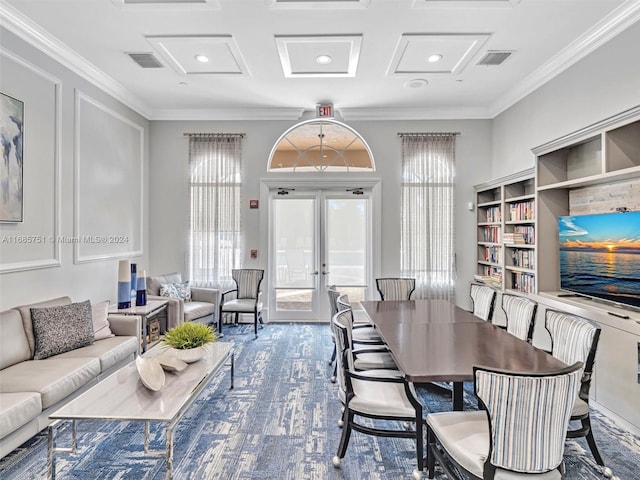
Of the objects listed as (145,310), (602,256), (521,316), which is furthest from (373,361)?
(145,310)

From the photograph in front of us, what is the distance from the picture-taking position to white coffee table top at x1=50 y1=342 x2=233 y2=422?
2.04 metres

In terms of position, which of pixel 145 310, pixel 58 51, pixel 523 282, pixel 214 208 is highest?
pixel 58 51

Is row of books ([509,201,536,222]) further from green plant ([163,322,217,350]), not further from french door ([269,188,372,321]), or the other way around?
green plant ([163,322,217,350])

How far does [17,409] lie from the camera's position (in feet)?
7.35

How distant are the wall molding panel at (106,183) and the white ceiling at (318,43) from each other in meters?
0.42

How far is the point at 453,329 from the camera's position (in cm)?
292

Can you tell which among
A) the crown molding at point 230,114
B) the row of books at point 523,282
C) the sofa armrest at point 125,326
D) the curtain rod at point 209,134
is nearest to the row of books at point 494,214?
the row of books at point 523,282

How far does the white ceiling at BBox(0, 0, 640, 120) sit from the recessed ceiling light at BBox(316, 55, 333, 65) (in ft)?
0.18

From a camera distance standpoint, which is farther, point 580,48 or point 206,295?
point 206,295

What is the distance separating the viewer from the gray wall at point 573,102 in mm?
3178

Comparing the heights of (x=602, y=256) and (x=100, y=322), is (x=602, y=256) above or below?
above

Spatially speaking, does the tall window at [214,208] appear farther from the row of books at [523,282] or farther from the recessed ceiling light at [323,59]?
the row of books at [523,282]

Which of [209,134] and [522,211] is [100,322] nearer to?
[209,134]

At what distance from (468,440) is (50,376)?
278 centimetres
